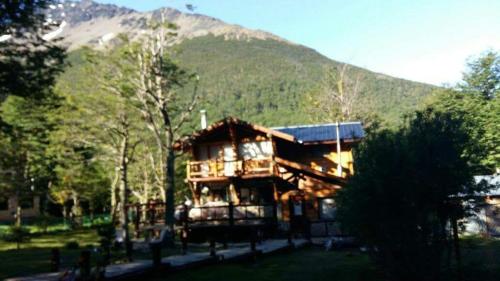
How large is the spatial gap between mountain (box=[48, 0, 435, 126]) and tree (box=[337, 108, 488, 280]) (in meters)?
40.1

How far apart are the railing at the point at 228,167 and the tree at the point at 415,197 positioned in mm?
17673

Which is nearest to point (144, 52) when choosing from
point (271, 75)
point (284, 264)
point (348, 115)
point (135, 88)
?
point (135, 88)

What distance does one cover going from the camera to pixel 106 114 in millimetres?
27297

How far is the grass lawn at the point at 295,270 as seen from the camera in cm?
1306

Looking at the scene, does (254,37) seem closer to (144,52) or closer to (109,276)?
(144,52)

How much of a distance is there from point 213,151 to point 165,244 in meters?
11.1

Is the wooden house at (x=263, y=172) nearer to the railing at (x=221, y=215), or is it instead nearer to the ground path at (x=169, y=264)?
the railing at (x=221, y=215)

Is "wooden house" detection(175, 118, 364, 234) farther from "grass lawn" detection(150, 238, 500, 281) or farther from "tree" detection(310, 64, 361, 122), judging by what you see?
"tree" detection(310, 64, 361, 122)

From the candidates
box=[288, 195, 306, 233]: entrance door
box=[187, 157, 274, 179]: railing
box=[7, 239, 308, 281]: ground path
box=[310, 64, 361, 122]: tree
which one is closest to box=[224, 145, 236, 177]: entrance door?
box=[187, 157, 274, 179]: railing

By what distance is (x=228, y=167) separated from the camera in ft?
97.9

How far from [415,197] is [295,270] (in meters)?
5.25

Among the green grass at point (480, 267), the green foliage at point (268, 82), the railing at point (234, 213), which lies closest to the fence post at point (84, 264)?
the green grass at point (480, 267)

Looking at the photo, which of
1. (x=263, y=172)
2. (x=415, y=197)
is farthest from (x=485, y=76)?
(x=415, y=197)

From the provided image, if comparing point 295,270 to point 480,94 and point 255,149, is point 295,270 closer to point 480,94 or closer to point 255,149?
point 255,149
